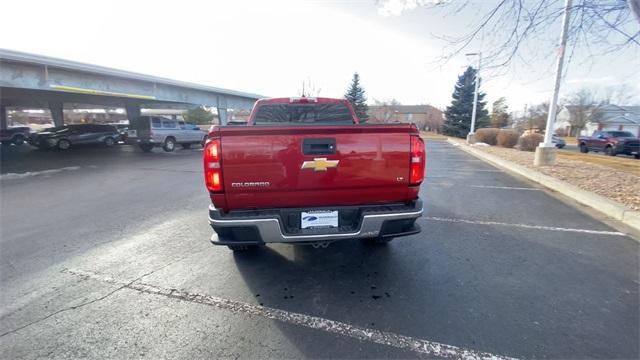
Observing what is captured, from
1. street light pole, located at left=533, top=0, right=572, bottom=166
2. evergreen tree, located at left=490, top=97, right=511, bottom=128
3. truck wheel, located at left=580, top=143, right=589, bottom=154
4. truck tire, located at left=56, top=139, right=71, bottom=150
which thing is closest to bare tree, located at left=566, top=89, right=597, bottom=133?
evergreen tree, located at left=490, top=97, right=511, bottom=128

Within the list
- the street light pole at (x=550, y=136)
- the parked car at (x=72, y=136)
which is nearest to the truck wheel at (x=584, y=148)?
the street light pole at (x=550, y=136)

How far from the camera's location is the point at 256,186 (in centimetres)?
273

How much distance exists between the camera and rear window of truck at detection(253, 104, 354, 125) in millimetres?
4887

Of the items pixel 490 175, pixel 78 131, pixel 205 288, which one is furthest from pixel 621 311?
pixel 78 131

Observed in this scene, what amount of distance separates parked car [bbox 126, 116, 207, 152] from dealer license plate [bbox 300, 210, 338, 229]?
15046 millimetres

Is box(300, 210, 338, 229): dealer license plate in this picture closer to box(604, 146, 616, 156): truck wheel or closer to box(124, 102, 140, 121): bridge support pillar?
box(124, 102, 140, 121): bridge support pillar

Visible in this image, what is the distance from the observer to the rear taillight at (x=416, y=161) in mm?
2865

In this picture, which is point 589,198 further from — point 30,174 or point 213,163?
point 30,174

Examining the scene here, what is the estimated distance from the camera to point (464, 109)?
4300 cm

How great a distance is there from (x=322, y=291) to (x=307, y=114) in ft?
10.3

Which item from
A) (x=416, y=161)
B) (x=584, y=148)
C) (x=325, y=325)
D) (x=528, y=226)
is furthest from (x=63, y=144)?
(x=584, y=148)

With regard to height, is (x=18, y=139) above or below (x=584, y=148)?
above

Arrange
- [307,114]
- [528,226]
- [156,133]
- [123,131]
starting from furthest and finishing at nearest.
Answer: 1. [123,131]
2. [156,133]
3. [307,114]
4. [528,226]

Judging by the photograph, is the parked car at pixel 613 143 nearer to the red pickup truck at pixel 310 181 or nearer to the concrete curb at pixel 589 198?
the concrete curb at pixel 589 198
